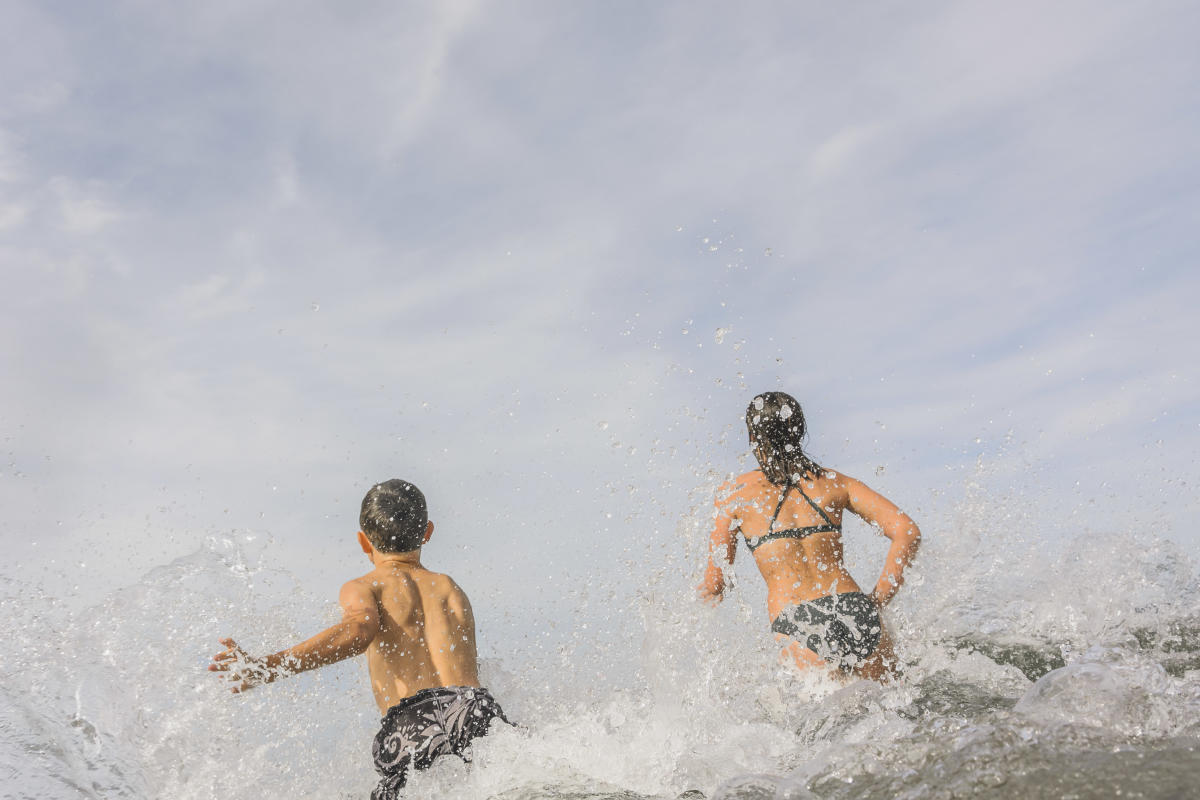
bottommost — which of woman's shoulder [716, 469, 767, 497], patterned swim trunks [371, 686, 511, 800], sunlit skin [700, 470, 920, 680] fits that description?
patterned swim trunks [371, 686, 511, 800]

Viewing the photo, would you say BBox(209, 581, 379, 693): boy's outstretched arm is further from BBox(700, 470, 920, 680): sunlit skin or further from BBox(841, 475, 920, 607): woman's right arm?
BBox(841, 475, 920, 607): woman's right arm

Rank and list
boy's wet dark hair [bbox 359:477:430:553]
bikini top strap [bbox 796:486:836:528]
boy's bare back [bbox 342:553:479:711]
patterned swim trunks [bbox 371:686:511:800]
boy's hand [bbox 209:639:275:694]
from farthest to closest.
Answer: bikini top strap [bbox 796:486:836:528] < boy's wet dark hair [bbox 359:477:430:553] < boy's bare back [bbox 342:553:479:711] < patterned swim trunks [bbox 371:686:511:800] < boy's hand [bbox 209:639:275:694]

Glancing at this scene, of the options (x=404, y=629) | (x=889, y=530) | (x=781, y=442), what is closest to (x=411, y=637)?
(x=404, y=629)

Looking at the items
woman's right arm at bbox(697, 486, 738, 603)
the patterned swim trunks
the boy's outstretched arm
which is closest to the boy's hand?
the boy's outstretched arm

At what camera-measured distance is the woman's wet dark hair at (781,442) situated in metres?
5.65

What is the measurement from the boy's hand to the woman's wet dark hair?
324 centimetres

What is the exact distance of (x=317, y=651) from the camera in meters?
4.39

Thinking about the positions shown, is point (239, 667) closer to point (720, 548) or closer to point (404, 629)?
point (404, 629)

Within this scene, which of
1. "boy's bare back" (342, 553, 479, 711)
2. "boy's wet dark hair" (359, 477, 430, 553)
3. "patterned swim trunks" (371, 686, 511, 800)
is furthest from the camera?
"boy's wet dark hair" (359, 477, 430, 553)

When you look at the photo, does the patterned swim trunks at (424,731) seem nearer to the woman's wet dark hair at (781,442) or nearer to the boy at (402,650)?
the boy at (402,650)

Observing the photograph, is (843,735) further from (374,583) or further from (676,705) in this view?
A: (374,583)

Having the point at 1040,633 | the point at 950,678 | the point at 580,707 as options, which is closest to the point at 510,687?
the point at 580,707

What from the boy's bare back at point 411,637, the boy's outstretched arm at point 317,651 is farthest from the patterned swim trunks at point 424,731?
the boy's outstretched arm at point 317,651

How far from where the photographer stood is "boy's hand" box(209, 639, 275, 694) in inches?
166
